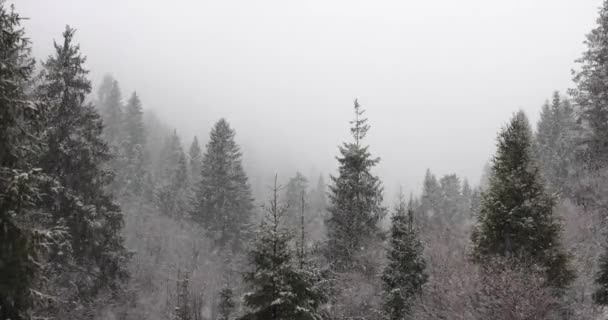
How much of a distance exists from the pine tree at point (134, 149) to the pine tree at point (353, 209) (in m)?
37.7

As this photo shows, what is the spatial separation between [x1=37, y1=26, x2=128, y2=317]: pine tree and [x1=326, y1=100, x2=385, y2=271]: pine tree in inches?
541

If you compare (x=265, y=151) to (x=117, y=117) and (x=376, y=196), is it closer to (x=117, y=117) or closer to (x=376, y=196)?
(x=117, y=117)

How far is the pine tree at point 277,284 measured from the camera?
12719 mm

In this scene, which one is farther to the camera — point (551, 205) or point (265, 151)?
point (265, 151)

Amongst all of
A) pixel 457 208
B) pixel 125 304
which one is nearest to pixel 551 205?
pixel 125 304

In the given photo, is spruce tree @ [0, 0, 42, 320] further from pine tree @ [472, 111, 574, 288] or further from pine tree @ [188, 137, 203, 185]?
pine tree @ [188, 137, 203, 185]

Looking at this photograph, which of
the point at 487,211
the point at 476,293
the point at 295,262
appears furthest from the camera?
the point at 487,211

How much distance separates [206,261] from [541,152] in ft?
136

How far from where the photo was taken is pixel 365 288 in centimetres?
2661

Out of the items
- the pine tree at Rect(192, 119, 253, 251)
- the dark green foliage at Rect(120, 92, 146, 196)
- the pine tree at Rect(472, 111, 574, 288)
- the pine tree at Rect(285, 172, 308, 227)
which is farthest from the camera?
the pine tree at Rect(285, 172, 308, 227)

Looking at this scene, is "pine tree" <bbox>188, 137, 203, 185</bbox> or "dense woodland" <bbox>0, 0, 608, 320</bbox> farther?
"pine tree" <bbox>188, 137, 203, 185</bbox>

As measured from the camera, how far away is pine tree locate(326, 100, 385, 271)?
29345 mm

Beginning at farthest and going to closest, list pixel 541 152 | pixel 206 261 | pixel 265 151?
pixel 265 151, pixel 541 152, pixel 206 261

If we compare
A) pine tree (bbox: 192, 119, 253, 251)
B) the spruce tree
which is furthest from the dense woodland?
pine tree (bbox: 192, 119, 253, 251)
